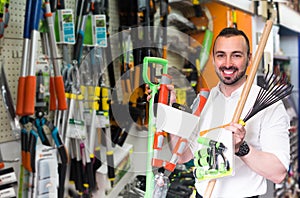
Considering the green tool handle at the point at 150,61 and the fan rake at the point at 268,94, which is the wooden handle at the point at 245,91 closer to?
the fan rake at the point at 268,94

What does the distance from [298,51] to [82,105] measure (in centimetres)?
158

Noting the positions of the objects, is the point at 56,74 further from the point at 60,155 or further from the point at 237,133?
the point at 237,133

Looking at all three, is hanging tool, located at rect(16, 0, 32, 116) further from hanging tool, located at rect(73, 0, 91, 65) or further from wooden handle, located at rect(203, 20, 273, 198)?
wooden handle, located at rect(203, 20, 273, 198)

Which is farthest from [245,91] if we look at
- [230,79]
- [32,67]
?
[32,67]

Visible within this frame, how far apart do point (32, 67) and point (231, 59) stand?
0.65 m

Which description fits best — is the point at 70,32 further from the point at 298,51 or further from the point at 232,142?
the point at 298,51

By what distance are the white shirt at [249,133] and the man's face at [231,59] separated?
0.02 m

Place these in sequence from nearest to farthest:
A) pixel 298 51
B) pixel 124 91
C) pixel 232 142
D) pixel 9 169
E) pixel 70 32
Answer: pixel 232 142 < pixel 124 91 < pixel 9 169 < pixel 70 32 < pixel 298 51

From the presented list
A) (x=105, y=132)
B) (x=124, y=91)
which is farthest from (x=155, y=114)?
(x=105, y=132)

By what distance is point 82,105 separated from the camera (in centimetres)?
116

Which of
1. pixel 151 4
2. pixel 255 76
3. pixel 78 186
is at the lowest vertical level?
pixel 78 186

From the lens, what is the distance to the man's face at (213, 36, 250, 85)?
0.55 meters

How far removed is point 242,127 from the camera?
0.54 m

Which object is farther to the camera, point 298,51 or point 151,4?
point 298,51
